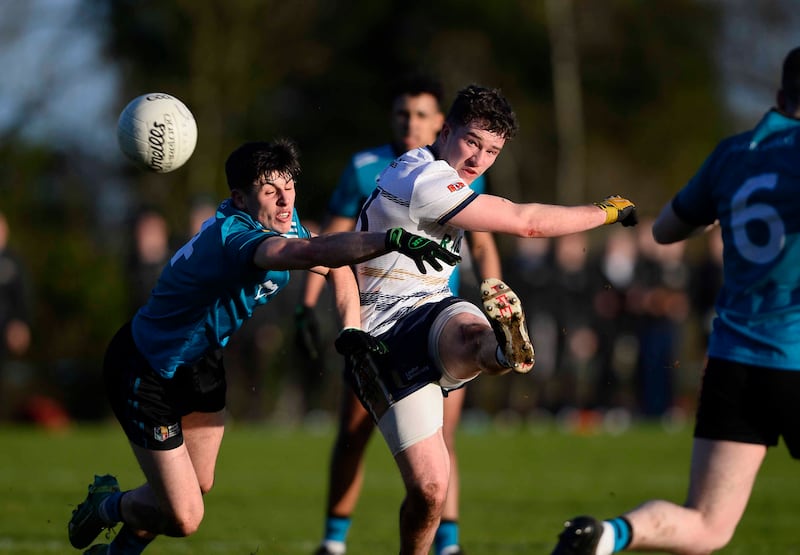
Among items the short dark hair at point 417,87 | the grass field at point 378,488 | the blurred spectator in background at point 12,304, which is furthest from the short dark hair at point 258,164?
the blurred spectator in background at point 12,304

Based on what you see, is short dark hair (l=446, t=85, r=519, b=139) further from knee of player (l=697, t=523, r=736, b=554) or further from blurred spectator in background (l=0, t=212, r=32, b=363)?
blurred spectator in background (l=0, t=212, r=32, b=363)

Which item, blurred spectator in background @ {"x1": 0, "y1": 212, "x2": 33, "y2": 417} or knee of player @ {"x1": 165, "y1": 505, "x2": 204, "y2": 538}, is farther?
blurred spectator in background @ {"x1": 0, "y1": 212, "x2": 33, "y2": 417}

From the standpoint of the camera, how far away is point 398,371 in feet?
17.2

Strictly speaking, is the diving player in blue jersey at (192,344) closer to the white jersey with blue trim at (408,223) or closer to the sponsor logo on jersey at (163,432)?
the sponsor logo on jersey at (163,432)

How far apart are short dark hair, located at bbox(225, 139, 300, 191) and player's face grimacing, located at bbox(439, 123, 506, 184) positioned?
69 cm

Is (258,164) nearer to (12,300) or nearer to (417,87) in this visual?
(417,87)

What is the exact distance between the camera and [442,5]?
3350 centimetres

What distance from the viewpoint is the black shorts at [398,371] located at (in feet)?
17.1

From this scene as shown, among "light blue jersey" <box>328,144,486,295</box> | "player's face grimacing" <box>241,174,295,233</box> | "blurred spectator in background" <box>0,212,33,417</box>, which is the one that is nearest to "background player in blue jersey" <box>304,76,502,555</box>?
"light blue jersey" <box>328,144,486,295</box>

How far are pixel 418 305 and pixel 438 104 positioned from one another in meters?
2.18

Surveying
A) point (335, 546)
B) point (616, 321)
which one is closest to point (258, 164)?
point (335, 546)

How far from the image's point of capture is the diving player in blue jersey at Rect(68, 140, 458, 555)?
5188 millimetres

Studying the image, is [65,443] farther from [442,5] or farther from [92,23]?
[442,5]

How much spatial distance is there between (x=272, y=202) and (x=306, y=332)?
1686 millimetres
